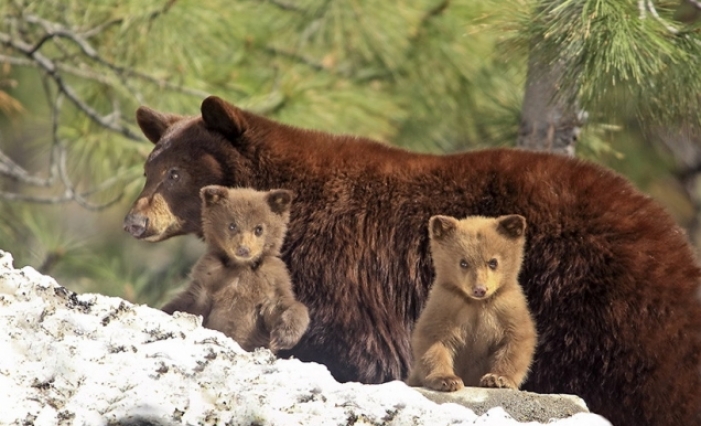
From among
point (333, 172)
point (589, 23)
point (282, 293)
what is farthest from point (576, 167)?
point (282, 293)

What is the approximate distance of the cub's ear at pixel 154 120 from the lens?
15.7 feet

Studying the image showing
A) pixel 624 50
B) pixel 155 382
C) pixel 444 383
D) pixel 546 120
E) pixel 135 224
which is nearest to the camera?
pixel 155 382

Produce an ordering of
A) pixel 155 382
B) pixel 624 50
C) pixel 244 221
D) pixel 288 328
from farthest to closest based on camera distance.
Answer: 1. pixel 624 50
2. pixel 244 221
3. pixel 288 328
4. pixel 155 382

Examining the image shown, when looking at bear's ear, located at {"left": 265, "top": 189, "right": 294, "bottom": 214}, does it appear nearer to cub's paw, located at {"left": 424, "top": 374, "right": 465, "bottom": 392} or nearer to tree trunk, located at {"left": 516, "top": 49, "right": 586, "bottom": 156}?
cub's paw, located at {"left": 424, "top": 374, "right": 465, "bottom": 392}

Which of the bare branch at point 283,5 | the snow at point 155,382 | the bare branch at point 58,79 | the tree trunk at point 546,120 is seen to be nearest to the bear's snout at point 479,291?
the snow at point 155,382

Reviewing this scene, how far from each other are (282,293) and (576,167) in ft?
3.83

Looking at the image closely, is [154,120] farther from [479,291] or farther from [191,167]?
[479,291]

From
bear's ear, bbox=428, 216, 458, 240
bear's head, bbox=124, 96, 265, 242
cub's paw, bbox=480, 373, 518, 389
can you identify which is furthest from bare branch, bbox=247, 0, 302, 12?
cub's paw, bbox=480, 373, 518, 389

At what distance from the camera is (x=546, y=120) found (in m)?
5.80

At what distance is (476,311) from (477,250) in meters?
0.18

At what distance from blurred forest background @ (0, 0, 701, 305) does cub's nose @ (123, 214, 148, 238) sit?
1670 millimetres

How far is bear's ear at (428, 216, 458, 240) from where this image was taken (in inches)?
145

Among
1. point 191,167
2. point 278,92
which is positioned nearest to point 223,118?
point 191,167

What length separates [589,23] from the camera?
4.55 metres
